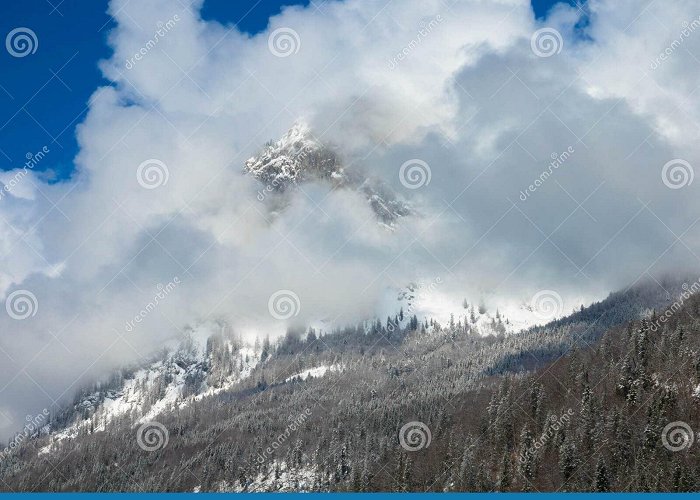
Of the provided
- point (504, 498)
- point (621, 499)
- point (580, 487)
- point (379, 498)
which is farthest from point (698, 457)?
point (379, 498)

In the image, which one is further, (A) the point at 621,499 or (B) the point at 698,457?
(B) the point at 698,457

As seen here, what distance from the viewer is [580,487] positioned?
195500 mm

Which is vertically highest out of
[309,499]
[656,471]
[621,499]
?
[656,471]

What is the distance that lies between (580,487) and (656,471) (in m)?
20.6

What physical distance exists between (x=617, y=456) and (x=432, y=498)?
56.4 meters

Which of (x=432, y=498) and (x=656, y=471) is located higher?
(x=656, y=471)

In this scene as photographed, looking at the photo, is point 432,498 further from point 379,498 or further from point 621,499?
point 621,499

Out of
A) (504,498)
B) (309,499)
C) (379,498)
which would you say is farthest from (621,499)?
(309,499)

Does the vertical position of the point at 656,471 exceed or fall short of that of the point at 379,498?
it exceeds it

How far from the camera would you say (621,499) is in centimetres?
16238

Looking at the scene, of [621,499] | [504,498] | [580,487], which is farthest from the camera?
[580,487]

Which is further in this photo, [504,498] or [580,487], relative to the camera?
[580,487]

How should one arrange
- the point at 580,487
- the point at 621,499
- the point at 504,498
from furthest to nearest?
the point at 580,487 → the point at 504,498 → the point at 621,499

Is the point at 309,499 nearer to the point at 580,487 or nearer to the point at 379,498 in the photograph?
the point at 379,498
